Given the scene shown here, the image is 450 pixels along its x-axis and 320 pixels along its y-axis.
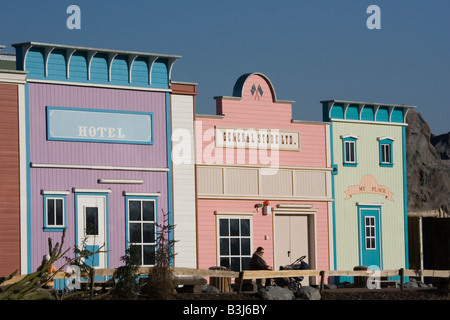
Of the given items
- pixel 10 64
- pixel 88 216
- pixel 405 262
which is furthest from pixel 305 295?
pixel 10 64

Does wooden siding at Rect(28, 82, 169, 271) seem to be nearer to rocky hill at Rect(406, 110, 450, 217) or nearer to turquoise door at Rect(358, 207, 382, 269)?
turquoise door at Rect(358, 207, 382, 269)

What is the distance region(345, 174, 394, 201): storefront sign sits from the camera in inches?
1308

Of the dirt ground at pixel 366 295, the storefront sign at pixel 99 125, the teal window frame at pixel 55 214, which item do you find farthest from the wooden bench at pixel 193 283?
the storefront sign at pixel 99 125

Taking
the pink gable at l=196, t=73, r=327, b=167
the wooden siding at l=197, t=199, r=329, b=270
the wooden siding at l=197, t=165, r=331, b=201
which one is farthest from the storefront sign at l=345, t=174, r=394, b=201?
the pink gable at l=196, t=73, r=327, b=167

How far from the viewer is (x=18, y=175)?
26.0 m

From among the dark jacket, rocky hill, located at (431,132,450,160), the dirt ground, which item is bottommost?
the dirt ground

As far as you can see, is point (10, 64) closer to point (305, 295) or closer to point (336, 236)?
point (336, 236)

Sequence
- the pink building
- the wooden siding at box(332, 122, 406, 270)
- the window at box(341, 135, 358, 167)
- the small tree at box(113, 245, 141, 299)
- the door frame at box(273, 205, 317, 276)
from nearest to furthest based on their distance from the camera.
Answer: the small tree at box(113, 245, 141, 299) → the pink building → the door frame at box(273, 205, 317, 276) → the wooden siding at box(332, 122, 406, 270) → the window at box(341, 135, 358, 167)

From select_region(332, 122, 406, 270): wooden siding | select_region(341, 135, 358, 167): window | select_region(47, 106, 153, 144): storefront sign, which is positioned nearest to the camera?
select_region(47, 106, 153, 144): storefront sign

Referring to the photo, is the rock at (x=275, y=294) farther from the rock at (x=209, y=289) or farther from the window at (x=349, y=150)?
the window at (x=349, y=150)

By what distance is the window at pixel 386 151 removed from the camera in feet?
112

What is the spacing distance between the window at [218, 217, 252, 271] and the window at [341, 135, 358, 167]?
446 centimetres

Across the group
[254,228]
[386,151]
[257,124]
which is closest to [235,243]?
[254,228]

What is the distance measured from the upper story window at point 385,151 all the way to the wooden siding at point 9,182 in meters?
13.1
